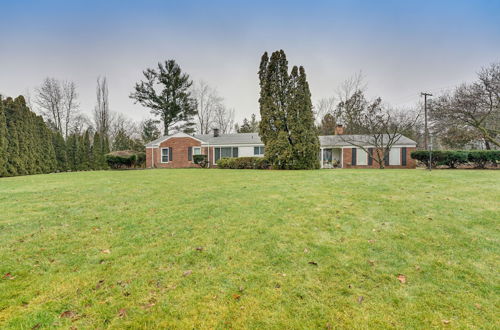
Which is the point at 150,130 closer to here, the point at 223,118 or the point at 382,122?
the point at 223,118

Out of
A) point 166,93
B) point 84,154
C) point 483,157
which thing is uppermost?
point 166,93

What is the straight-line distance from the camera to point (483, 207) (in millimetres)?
4688

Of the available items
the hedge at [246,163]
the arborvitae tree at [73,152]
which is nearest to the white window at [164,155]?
the arborvitae tree at [73,152]

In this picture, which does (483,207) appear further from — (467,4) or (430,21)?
(430,21)

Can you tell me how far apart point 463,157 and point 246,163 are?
1476cm

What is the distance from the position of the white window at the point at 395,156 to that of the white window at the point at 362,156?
76.8 inches

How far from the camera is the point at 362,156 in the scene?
20.6m

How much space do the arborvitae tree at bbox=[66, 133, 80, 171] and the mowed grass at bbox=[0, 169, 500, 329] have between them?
18573 mm

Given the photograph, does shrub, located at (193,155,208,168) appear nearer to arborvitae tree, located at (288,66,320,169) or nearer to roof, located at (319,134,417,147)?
arborvitae tree, located at (288,66,320,169)

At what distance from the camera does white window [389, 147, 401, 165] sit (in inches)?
769

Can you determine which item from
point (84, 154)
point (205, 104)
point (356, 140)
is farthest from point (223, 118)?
point (356, 140)

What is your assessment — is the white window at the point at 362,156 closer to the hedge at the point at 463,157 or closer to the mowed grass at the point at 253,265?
the hedge at the point at 463,157

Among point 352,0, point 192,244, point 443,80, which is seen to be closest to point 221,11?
point 352,0

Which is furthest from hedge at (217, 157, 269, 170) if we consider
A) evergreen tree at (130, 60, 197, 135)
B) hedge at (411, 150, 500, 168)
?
evergreen tree at (130, 60, 197, 135)
